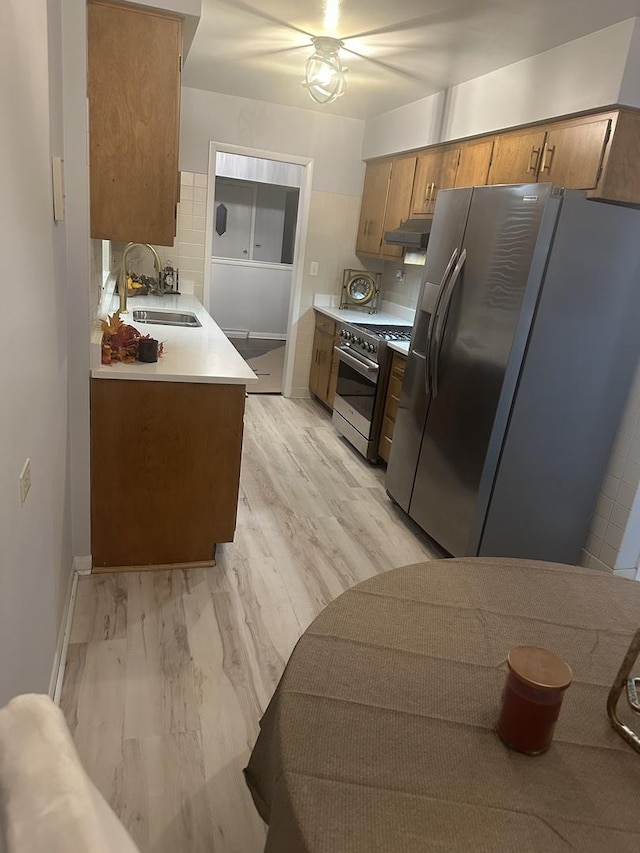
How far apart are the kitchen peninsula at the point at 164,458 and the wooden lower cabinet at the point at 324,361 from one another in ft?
7.28

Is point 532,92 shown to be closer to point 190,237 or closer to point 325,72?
point 325,72

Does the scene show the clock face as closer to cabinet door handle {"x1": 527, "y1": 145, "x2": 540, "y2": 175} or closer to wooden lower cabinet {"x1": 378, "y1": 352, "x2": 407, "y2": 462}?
wooden lower cabinet {"x1": 378, "y1": 352, "x2": 407, "y2": 462}

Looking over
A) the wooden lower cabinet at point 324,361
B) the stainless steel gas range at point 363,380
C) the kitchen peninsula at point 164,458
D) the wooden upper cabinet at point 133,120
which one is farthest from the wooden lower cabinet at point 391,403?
the wooden upper cabinet at point 133,120

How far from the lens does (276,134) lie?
15.5 feet

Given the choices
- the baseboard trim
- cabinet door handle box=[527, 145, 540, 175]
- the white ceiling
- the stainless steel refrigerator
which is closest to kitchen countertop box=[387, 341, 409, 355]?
the stainless steel refrigerator

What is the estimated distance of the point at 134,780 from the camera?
160cm

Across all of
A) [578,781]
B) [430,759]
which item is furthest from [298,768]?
[578,781]

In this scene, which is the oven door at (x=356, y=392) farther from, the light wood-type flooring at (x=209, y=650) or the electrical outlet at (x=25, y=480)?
the electrical outlet at (x=25, y=480)

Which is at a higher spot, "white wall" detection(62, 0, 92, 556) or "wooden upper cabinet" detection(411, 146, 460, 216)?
"wooden upper cabinet" detection(411, 146, 460, 216)

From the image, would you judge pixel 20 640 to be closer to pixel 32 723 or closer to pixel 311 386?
pixel 32 723

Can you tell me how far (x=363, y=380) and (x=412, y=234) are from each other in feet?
3.45

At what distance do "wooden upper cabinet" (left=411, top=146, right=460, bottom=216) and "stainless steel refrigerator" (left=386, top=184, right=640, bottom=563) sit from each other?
2.85ft

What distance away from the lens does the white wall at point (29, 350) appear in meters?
1.11

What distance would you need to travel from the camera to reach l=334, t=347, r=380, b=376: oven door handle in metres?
3.88
